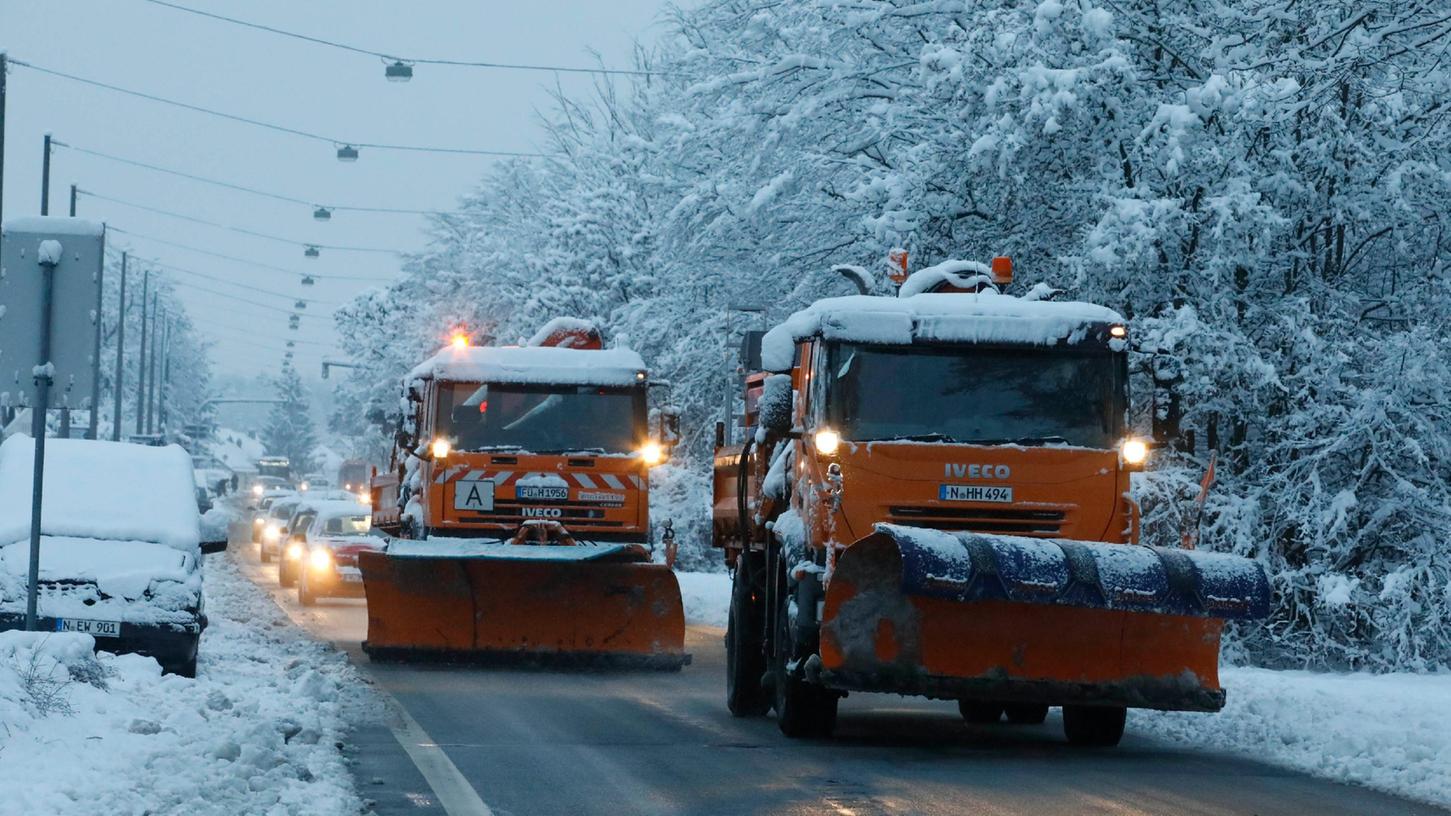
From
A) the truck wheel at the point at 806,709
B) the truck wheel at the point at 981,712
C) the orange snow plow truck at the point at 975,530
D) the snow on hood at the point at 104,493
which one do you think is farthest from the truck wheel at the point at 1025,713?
the snow on hood at the point at 104,493

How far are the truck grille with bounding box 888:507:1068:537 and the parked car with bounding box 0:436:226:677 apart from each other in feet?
17.6

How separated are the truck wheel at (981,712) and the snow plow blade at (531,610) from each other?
13.6ft

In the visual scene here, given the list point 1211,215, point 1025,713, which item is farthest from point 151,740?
point 1211,215

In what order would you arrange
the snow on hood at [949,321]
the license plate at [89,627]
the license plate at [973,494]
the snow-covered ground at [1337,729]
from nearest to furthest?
the snow-covered ground at [1337,729], the license plate at [973,494], the snow on hood at [949,321], the license plate at [89,627]

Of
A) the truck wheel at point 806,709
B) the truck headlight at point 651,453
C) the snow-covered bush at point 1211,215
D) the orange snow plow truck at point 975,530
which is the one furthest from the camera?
the snow-covered bush at point 1211,215

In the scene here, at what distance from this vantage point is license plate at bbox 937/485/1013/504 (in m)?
12.3

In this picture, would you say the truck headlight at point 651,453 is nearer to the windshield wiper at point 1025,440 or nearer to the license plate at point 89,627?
the license plate at point 89,627

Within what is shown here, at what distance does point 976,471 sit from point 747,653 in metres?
2.94

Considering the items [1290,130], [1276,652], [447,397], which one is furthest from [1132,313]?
[447,397]

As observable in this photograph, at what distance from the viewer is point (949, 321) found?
12.7 m

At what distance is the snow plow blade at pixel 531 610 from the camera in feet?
60.4

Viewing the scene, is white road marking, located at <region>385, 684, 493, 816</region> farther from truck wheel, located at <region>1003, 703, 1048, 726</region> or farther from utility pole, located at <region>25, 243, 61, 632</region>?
truck wheel, located at <region>1003, 703, 1048, 726</region>

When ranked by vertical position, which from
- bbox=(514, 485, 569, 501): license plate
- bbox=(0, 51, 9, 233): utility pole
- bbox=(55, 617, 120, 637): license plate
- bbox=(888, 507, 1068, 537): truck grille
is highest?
bbox=(0, 51, 9, 233): utility pole

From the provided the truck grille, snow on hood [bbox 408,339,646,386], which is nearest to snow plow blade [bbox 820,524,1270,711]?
the truck grille
